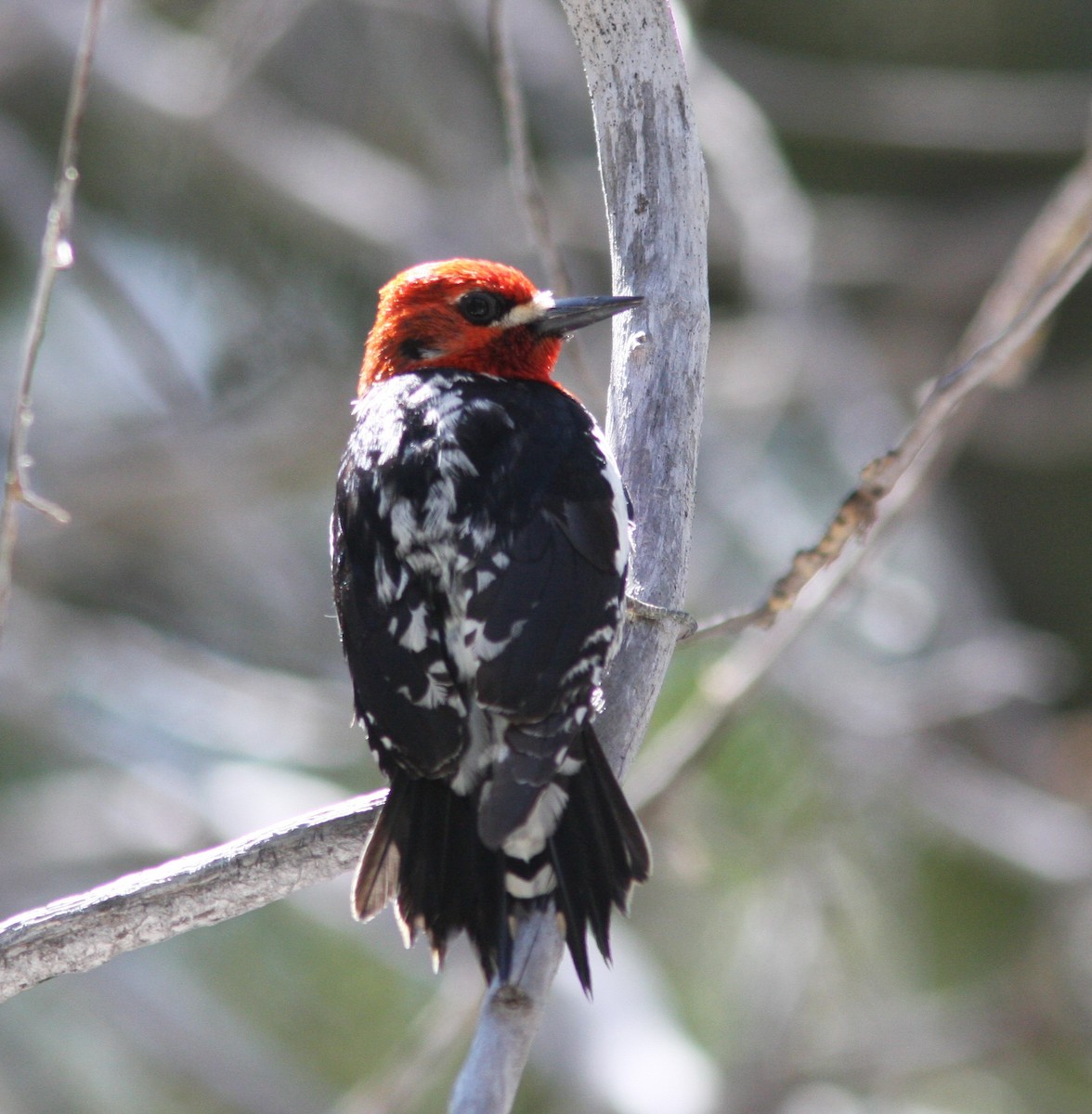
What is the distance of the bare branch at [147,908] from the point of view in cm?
248

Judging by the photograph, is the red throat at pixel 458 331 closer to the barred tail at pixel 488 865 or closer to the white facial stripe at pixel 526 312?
the white facial stripe at pixel 526 312

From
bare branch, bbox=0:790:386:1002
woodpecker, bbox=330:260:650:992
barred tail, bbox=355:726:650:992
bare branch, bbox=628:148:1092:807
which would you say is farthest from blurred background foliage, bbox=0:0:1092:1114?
bare branch, bbox=0:790:386:1002

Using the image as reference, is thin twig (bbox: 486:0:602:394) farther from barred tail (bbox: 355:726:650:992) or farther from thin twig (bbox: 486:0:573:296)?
barred tail (bbox: 355:726:650:992)

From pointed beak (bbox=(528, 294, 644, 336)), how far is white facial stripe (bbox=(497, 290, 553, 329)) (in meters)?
0.02

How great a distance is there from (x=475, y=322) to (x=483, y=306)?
0.14 feet

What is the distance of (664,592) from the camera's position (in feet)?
9.56


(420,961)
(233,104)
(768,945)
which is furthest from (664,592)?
(233,104)

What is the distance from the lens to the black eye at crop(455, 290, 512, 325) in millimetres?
3758

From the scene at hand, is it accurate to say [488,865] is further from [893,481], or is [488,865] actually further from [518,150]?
[518,150]

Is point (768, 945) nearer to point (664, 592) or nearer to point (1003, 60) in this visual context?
point (664, 592)

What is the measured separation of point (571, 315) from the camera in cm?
356

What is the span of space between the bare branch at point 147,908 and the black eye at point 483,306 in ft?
5.30

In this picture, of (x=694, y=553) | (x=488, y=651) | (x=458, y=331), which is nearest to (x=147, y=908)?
(x=488, y=651)

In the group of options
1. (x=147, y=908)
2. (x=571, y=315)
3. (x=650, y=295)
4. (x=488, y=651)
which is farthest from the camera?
(x=571, y=315)
